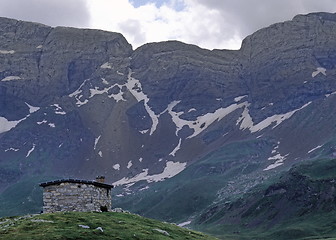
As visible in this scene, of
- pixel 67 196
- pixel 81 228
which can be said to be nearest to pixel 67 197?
pixel 67 196

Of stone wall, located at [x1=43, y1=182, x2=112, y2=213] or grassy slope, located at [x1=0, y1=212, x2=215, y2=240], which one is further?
stone wall, located at [x1=43, y1=182, x2=112, y2=213]

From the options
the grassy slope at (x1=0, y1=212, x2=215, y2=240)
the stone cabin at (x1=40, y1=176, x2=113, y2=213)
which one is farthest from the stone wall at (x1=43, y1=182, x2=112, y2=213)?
the grassy slope at (x1=0, y1=212, x2=215, y2=240)

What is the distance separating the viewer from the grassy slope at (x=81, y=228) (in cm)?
4334

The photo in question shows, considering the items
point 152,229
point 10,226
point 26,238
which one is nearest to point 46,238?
point 26,238

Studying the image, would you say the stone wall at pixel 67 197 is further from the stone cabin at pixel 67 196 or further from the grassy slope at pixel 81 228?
the grassy slope at pixel 81 228

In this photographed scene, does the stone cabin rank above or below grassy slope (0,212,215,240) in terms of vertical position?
above

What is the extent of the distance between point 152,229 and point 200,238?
5.95 m

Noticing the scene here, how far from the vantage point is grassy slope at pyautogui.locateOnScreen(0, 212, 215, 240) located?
142ft

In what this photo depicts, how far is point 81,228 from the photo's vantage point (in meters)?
46.2

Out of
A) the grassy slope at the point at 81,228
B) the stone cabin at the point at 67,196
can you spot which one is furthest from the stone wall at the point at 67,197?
the grassy slope at the point at 81,228

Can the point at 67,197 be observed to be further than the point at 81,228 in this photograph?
Yes

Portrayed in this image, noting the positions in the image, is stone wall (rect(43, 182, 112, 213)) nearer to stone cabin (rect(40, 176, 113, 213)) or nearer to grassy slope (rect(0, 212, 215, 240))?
stone cabin (rect(40, 176, 113, 213))

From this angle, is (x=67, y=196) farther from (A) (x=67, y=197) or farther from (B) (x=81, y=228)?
(B) (x=81, y=228)

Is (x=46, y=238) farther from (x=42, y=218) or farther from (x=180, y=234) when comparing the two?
(x=180, y=234)
